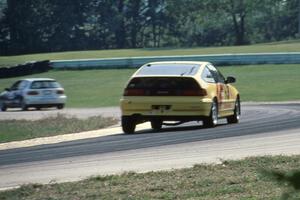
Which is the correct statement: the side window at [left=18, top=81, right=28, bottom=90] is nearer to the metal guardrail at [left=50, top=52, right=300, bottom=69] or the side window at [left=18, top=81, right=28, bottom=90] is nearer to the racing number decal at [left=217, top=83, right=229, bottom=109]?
the metal guardrail at [left=50, top=52, right=300, bottom=69]

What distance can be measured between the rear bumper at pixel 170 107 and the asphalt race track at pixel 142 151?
359 millimetres

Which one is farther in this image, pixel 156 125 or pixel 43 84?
pixel 43 84

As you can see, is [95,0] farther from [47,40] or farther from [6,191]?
[6,191]

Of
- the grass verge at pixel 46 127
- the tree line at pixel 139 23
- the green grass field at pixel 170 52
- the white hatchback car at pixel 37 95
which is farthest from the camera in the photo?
the tree line at pixel 139 23

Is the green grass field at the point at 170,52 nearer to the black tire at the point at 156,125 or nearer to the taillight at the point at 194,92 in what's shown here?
the black tire at the point at 156,125

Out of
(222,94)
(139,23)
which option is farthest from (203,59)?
(139,23)

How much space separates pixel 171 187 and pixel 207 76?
11.0 metres

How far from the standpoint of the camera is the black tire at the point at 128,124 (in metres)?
20.1

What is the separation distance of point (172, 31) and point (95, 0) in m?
9.50

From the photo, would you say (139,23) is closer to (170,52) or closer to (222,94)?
(170,52)

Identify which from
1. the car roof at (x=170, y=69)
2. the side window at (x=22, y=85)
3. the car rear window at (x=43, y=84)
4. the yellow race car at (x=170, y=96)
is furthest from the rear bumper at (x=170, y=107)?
the side window at (x=22, y=85)

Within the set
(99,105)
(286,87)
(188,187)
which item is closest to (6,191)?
(188,187)

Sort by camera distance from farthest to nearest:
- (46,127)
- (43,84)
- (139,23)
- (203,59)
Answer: (139,23)
(203,59)
(43,84)
(46,127)

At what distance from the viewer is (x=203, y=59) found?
54594 millimetres
